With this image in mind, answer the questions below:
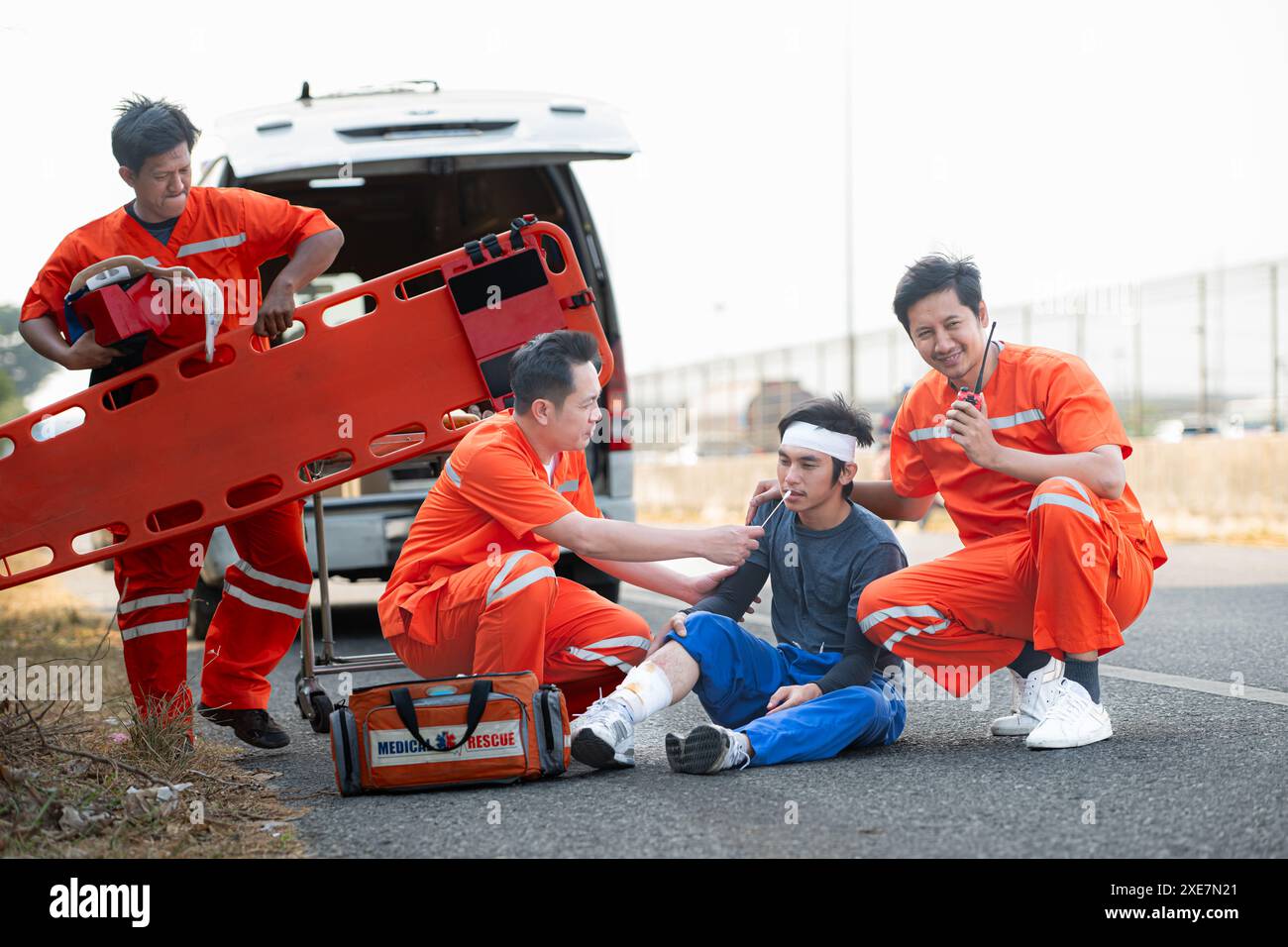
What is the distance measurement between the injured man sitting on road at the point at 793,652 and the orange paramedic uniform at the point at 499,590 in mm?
263

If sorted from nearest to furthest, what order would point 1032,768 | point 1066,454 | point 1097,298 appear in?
Result: 1. point 1032,768
2. point 1066,454
3. point 1097,298

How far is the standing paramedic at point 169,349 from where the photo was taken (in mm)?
4426

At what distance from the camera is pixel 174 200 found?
449 centimetres

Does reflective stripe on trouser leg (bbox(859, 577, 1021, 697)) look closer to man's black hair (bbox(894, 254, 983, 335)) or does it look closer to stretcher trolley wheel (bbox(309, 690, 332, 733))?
man's black hair (bbox(894, 254, 983, 335))

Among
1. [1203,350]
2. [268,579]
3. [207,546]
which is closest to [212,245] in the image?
[207,546]

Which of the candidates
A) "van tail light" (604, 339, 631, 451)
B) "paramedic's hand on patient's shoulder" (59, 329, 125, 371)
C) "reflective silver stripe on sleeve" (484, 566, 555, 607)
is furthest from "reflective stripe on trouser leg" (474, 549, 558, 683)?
"van tail light" (604, 339, 631, 451)

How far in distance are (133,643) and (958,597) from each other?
2432mm

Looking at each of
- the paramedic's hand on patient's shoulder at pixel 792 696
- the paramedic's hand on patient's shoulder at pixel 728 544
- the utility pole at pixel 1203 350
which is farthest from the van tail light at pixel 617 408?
the utility pole at pixel 1203 350

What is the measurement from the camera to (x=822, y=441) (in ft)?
14.4

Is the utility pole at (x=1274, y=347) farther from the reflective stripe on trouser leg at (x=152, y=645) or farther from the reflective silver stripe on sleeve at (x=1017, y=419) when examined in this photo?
the reflective stripe on trouser leg at (x=152, y=645)

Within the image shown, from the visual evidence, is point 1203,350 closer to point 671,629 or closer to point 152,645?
point 671,629

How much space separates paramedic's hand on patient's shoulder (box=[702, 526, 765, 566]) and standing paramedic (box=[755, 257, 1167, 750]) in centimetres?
32
